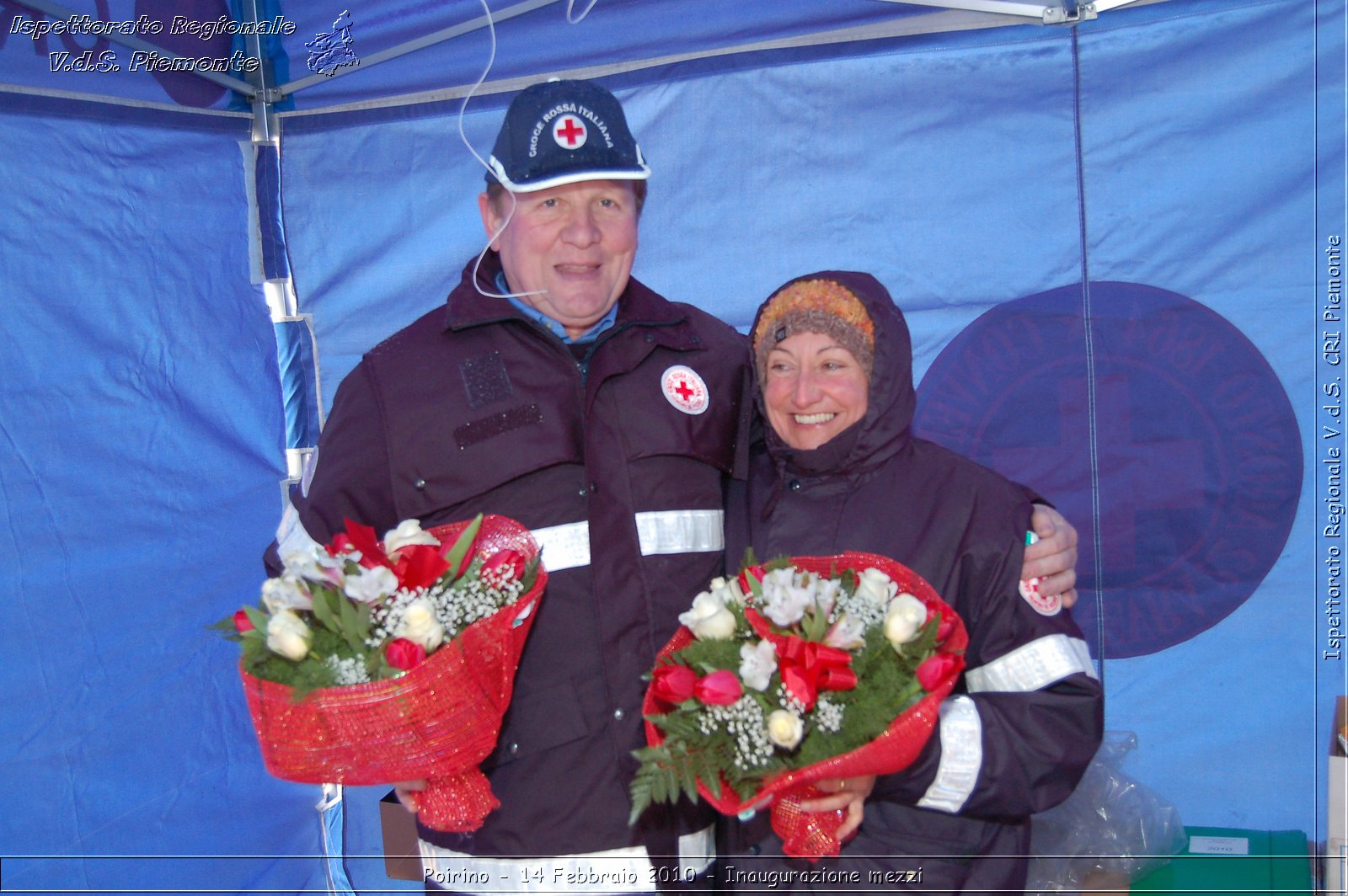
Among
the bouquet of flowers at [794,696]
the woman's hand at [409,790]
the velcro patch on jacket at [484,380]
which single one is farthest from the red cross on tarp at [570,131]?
the woman's hand at [409,790]

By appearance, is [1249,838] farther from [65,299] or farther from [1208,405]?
[65,299]

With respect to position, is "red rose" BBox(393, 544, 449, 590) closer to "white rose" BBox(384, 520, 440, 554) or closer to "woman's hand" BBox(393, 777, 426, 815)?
"white rose" BBox(384, 520, 440, 554)

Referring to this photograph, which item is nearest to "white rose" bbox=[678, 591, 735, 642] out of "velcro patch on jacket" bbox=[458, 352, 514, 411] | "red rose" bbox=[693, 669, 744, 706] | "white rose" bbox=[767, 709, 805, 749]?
"red rose" bbox=[693, 669, 744, 706]

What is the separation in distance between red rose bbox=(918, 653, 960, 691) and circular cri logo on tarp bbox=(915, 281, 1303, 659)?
2.01 metres

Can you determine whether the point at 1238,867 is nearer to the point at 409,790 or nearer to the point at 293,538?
the point at 409,790

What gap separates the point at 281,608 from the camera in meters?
2.16

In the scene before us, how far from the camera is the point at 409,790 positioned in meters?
2.40

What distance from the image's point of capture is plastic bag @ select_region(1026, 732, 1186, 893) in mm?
3342

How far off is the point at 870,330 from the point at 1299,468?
2010 millimetres

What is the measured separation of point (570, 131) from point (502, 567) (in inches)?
44.4

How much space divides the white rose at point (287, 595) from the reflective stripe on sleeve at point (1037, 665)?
5.01 ft

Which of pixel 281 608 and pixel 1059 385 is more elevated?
pixel 1059 385

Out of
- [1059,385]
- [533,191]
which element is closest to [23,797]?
[533,191]

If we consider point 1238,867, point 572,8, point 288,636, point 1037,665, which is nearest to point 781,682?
point 1037,665
